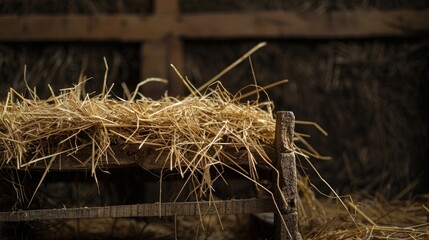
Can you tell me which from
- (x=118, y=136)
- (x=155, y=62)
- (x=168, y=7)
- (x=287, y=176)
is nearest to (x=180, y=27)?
(x=168, y=7)

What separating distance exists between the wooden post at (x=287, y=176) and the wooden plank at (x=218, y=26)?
5.35 ft

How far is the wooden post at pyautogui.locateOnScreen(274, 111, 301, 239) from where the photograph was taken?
6.41 ft

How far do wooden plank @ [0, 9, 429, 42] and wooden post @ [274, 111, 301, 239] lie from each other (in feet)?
5.35

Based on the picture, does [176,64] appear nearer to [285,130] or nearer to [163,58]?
[163,58]

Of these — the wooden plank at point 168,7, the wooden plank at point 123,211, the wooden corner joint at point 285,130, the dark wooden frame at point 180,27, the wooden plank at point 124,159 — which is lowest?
the wooden plank at point 123,211

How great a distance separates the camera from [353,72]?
141 inches

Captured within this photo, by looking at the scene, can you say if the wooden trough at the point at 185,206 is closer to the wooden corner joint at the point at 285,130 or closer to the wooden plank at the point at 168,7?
the wooden corner joint at the point at 285,130

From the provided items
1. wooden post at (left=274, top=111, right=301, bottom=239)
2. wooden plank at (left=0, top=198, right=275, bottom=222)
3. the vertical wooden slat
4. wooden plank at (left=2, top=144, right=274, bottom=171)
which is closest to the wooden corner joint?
wooden post at (left=274, top=111, right=301, bottom=239)

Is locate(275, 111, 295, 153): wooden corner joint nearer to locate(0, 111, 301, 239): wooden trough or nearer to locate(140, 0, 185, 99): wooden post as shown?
locate(0, 111, 301, 239): wooden trough

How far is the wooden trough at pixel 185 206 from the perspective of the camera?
1.95 m

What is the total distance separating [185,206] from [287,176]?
0.38 m

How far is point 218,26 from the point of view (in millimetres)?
3490

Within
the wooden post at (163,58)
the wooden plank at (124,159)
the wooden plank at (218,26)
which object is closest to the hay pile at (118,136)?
the wooden plank at (124,159)

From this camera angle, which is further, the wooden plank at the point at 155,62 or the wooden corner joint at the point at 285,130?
the wooden plank at the point at 155,62
